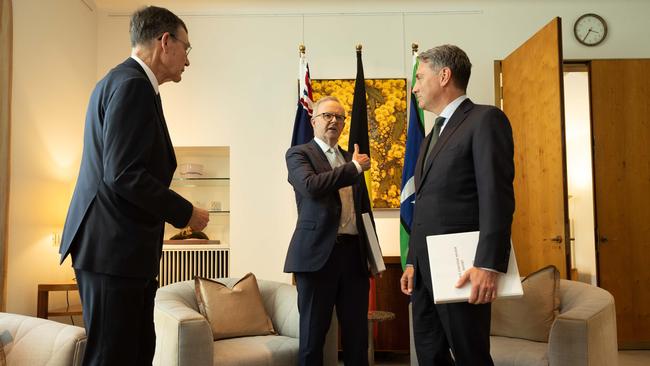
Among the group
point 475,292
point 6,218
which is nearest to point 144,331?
point 475,292

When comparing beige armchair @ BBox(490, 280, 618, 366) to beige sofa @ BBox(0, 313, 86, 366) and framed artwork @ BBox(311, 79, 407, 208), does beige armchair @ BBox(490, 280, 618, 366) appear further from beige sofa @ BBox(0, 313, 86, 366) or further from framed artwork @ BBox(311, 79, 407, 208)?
framed artwork @ BBox(311, 79, 407, 208)

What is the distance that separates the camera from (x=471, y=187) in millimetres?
1922

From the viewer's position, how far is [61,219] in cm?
436

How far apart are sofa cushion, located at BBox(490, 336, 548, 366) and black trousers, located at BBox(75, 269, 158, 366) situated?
172 cm

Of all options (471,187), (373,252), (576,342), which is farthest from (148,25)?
(576,342)

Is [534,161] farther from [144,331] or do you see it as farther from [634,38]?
[144,331]

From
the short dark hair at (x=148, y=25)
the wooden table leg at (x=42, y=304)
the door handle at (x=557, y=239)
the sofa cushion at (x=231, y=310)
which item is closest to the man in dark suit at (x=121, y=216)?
the short dark hair at (x=148, y=25)

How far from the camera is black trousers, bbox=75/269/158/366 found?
152 centimetres

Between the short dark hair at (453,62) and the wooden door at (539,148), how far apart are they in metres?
2.03

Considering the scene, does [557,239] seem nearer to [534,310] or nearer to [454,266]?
[534,310]

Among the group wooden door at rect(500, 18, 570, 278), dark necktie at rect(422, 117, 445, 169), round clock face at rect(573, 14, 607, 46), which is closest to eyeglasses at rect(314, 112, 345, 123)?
dark necktie at rect(422, 117, 445, 169)

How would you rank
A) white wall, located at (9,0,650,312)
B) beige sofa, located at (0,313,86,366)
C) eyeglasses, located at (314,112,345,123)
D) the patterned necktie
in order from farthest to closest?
white wall, located at (9,0,650,312), eyeglasses, located at (314,112,345,123), the patterned necktie, beige sofa, located at (0,313,86,366)

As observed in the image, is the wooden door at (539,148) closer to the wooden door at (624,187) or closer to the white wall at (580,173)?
the wooden door at (624,187)

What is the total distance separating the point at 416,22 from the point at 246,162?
1.88m
